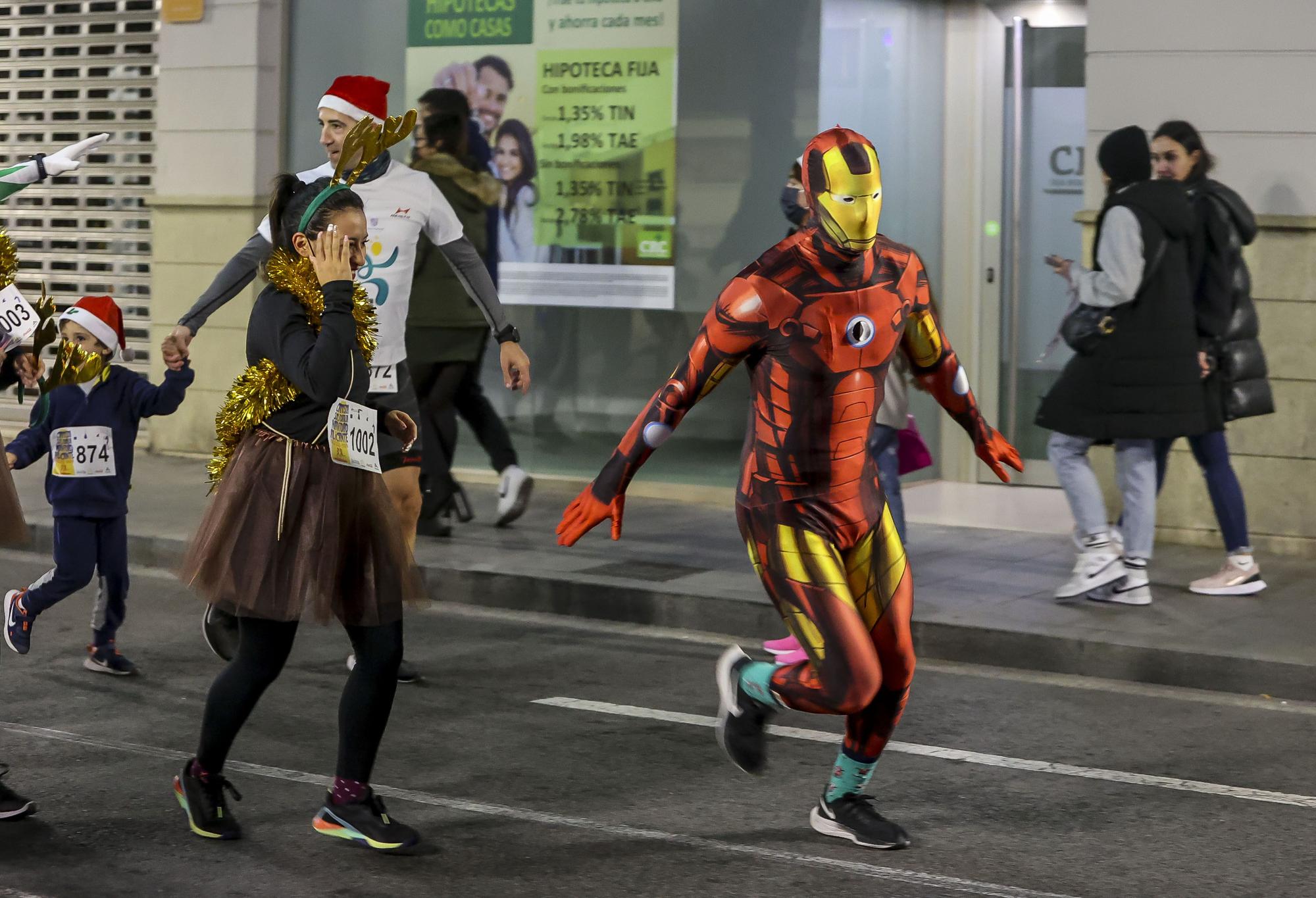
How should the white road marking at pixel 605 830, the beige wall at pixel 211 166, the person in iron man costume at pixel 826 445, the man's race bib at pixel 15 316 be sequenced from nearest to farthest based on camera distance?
the white road marking at pixel 605 830 → the person in iron man costume at pixel 826 445 → the man's race bib at pixel 15 316 → the beige wall at pixel 211 166

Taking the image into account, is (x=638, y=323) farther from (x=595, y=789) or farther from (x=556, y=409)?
(x=595, y=789)

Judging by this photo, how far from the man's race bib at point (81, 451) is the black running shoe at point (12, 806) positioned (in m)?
1.89

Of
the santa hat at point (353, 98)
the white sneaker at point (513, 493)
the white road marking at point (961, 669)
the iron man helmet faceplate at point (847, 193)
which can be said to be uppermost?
the santa hat at point (353, 98)

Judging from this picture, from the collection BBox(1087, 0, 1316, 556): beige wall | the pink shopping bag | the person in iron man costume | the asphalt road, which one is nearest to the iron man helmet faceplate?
the person in iron man costume

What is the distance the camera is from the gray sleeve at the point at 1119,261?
805cm

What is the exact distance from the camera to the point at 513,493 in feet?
33.7

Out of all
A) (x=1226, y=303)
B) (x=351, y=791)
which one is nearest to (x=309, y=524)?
(x=351, y=791)

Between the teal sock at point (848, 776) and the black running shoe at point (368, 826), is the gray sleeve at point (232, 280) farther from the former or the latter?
the teal sock at point (848, 776)

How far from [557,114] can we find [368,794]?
763 cm

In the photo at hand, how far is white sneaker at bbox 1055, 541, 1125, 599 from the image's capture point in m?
8.25

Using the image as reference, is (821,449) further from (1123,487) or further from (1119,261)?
(1123,487)

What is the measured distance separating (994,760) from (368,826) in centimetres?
214

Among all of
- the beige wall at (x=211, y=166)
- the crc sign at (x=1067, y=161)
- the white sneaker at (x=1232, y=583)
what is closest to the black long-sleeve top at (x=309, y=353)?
the white sneaker at (x=1232, y=583)

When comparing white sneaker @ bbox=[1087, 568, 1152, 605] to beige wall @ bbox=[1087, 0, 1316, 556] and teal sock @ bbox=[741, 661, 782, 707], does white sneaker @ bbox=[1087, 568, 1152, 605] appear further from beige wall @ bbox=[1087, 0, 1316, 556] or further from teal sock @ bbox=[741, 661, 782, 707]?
teal sock @ bbox=[741, 661, 782, 707]
